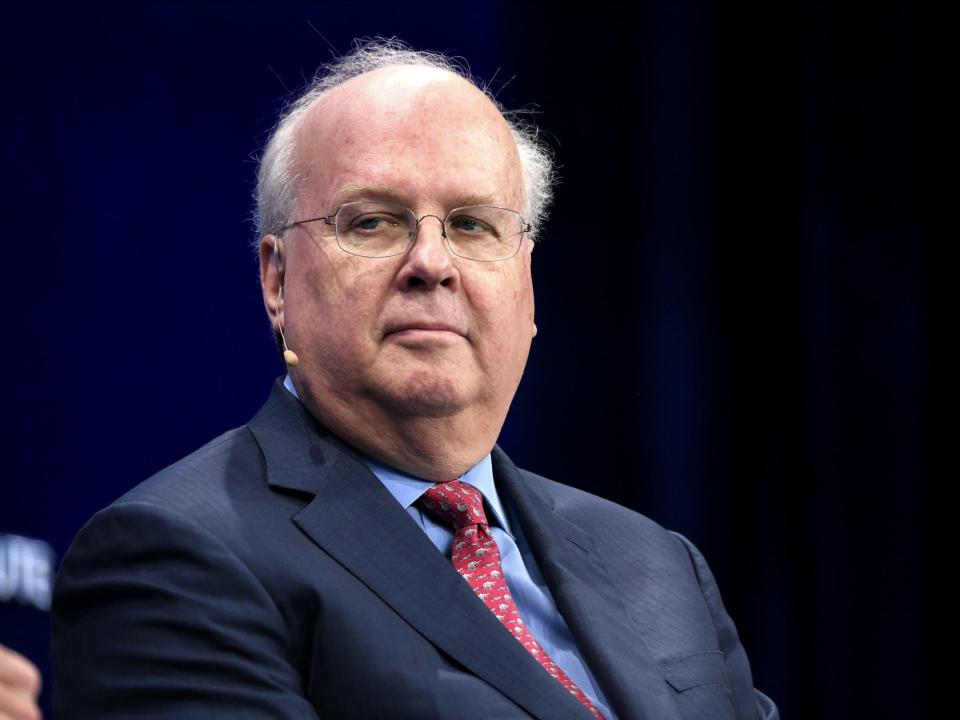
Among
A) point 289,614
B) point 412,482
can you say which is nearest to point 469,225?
point 412,482

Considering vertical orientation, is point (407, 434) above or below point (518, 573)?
above

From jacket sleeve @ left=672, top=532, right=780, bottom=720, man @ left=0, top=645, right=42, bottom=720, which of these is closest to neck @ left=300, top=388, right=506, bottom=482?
jacket sleeve @ left=672, top=532, right=780, bottom=720

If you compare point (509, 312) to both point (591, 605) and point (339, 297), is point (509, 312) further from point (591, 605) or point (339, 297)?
point (591, 605)

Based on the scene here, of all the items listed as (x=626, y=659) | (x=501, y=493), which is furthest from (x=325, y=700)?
Result: (x=501, y=493)

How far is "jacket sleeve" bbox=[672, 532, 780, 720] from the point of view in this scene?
182cm

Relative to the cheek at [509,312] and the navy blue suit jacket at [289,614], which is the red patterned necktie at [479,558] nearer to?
the navy blue suit jacket at [289,614]

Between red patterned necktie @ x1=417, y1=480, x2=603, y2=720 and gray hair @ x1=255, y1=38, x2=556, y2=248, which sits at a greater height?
gray hair @ x1=255, y1=38, x2=556, y2=248

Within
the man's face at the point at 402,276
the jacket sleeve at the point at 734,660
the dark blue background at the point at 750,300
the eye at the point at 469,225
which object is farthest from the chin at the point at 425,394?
the dark blue background at the point at 750,300

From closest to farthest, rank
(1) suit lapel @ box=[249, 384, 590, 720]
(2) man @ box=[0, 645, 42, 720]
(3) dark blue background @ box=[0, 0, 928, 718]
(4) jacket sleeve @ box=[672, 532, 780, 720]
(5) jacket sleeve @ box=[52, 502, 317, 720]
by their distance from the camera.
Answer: (2) man @ box=[0, 645, 42, 720] → (5) jacket sleeve @ box=[52, 502, 317, 720] → (1) suit lapel @ box=[249, 384, 590, 720] → (4) jacket sleeve @ box=[672, 532, 780, 720] → (3) dark blue background @ box=[0, 0, 928, 718]

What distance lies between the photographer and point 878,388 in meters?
2.70

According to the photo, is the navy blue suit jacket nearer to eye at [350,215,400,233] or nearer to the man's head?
the man's head

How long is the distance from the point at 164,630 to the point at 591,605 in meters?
0.59

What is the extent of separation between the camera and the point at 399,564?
4.99 ft

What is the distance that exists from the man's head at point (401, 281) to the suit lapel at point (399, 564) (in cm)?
10
